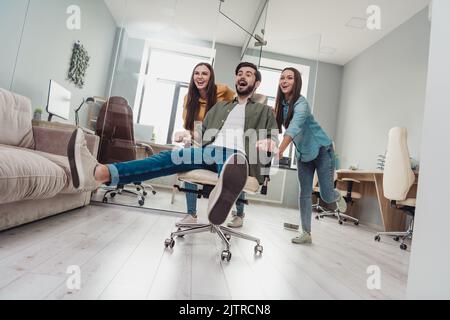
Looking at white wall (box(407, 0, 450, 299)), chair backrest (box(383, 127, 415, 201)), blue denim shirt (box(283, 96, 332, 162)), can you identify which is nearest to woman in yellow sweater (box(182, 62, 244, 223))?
blue denim shirt (box(283, 96, 332, 162))

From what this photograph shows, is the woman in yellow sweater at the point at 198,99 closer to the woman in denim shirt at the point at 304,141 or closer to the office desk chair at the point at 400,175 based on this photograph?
the woman in denim shirt at the point at 304,141

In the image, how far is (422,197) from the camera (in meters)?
0.94

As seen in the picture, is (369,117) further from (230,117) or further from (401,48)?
(230,117)

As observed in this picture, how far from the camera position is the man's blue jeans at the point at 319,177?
212 cm

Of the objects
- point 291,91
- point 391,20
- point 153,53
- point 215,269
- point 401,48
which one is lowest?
point 215,269

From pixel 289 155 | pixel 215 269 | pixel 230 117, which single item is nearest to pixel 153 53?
pixel 230 117

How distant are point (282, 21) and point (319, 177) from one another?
11.3 ft

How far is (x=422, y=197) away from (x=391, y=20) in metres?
4.37

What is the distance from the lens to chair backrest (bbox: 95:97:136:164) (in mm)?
2943

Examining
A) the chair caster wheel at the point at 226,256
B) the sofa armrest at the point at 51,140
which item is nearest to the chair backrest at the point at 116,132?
the sofa armrest at the point at 51,140

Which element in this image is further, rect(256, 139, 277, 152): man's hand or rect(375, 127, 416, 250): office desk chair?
rect(375, 127, 416, 250): office desk chair

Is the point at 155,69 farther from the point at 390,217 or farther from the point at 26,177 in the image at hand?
the point at 390,217

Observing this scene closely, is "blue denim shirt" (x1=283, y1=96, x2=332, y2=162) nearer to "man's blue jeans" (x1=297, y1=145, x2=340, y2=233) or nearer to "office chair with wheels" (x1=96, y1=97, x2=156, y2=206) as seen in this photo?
"man's blue jeans" (x1=297, y1=145, x2=340, y2=233)

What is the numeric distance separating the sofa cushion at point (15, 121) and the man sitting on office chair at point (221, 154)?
2.31ft
